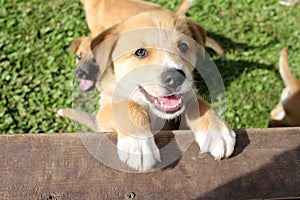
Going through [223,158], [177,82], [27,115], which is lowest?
[27,115]

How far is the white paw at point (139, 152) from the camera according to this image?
93.7 inches

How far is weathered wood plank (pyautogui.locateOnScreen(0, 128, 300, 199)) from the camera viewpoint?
2.24 metres

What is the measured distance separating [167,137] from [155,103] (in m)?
0.31

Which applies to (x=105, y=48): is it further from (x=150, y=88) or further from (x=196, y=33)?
(x=196, y=33)

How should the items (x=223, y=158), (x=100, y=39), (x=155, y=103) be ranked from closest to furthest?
(x=223, y=158) → (x=155, y=103) → (x=100, y=39)

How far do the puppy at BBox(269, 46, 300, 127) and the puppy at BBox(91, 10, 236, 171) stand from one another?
5.84 feet

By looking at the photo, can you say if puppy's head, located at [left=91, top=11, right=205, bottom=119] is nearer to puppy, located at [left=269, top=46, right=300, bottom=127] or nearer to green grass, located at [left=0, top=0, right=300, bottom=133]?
puppy, located at [left=269, top=46, right=300, bottom=127]

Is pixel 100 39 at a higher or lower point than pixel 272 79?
higher

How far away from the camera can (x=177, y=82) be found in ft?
8.54

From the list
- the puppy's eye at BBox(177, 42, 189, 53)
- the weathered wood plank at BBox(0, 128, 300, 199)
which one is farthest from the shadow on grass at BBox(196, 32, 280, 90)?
the weathered wood plank at BBox(0, 128, 300, 199)

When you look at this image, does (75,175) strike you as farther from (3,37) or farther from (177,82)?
(3,37)

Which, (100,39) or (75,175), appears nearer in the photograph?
(75,175)

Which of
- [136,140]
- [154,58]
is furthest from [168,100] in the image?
[136,140]

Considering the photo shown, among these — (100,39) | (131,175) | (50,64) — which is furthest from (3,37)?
(131,175)
